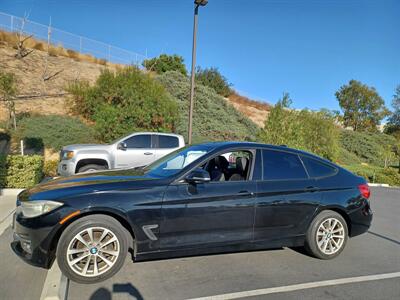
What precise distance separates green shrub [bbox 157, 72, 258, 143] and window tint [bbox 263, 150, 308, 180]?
46.5 feet

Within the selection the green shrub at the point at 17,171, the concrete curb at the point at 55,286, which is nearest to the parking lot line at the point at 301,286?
the concrete curb at the point at 55,286

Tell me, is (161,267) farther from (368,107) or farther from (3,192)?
(368,107)

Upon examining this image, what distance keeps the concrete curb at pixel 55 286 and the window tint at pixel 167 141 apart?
6.22 meters

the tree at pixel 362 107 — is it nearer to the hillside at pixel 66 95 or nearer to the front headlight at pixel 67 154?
the hillside at pixel 66 95

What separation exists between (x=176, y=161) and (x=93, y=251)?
63.6 inches

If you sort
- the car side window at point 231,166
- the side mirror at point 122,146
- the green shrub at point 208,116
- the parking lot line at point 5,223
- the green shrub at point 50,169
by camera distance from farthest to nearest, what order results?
the green shrub at point 208,116 → the green shrub at point 50,169 → the side mirror at point 122,146 → the parking lot line at point 5,223 → the car side window at point 231,166

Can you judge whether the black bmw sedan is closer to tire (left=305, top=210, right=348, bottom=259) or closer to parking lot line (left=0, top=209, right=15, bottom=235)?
tire (left=305, top=210, right=348, bottom=259)

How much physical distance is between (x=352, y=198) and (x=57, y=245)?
3.97 m

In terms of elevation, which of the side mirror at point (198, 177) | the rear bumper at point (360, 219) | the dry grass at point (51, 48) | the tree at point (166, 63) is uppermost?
the tree at point (166, 63)

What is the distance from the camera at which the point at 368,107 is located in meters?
53.7

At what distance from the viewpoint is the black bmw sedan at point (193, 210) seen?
313 cm

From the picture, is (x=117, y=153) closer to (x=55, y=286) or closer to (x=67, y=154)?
(x=67, y=154)

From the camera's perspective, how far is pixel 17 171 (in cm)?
794

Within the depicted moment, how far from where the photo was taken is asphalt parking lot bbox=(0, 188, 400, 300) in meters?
3.08
